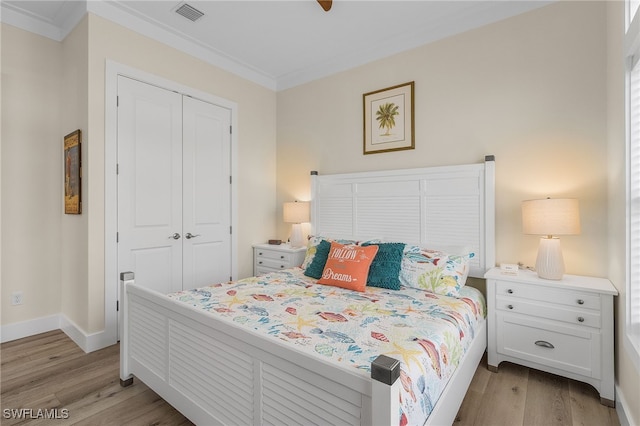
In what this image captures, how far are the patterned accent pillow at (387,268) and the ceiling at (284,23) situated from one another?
2.03m

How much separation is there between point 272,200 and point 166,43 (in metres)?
2.06

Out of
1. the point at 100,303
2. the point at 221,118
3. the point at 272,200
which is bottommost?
the point at 100,303

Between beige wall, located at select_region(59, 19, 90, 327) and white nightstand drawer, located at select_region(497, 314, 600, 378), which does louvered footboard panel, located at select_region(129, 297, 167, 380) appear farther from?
white nightstand drawer, located at select_region(497, 314, 600, 378)

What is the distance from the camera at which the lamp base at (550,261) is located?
2129mm

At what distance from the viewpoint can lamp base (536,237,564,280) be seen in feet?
6.98

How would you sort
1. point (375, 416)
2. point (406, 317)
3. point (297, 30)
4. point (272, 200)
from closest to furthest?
1. point (375, 416)
2. point (406, 317)
3. point (297, 30)
4. point (272, 200)

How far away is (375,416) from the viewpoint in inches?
37.7

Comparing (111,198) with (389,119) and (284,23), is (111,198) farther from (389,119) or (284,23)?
(389,119)

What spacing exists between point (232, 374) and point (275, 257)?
2289 mm

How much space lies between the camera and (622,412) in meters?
1.73

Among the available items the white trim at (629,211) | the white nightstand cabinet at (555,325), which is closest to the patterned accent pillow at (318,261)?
the white nightstand cabinet at (555,325)

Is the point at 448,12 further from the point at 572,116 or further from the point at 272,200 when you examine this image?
the point at 272,200

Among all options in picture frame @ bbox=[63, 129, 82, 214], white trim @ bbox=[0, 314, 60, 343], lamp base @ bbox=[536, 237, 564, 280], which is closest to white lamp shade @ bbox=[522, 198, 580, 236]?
lamp base @ bbox=[536, 237, 564, 280]

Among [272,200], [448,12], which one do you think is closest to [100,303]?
[272,200]
